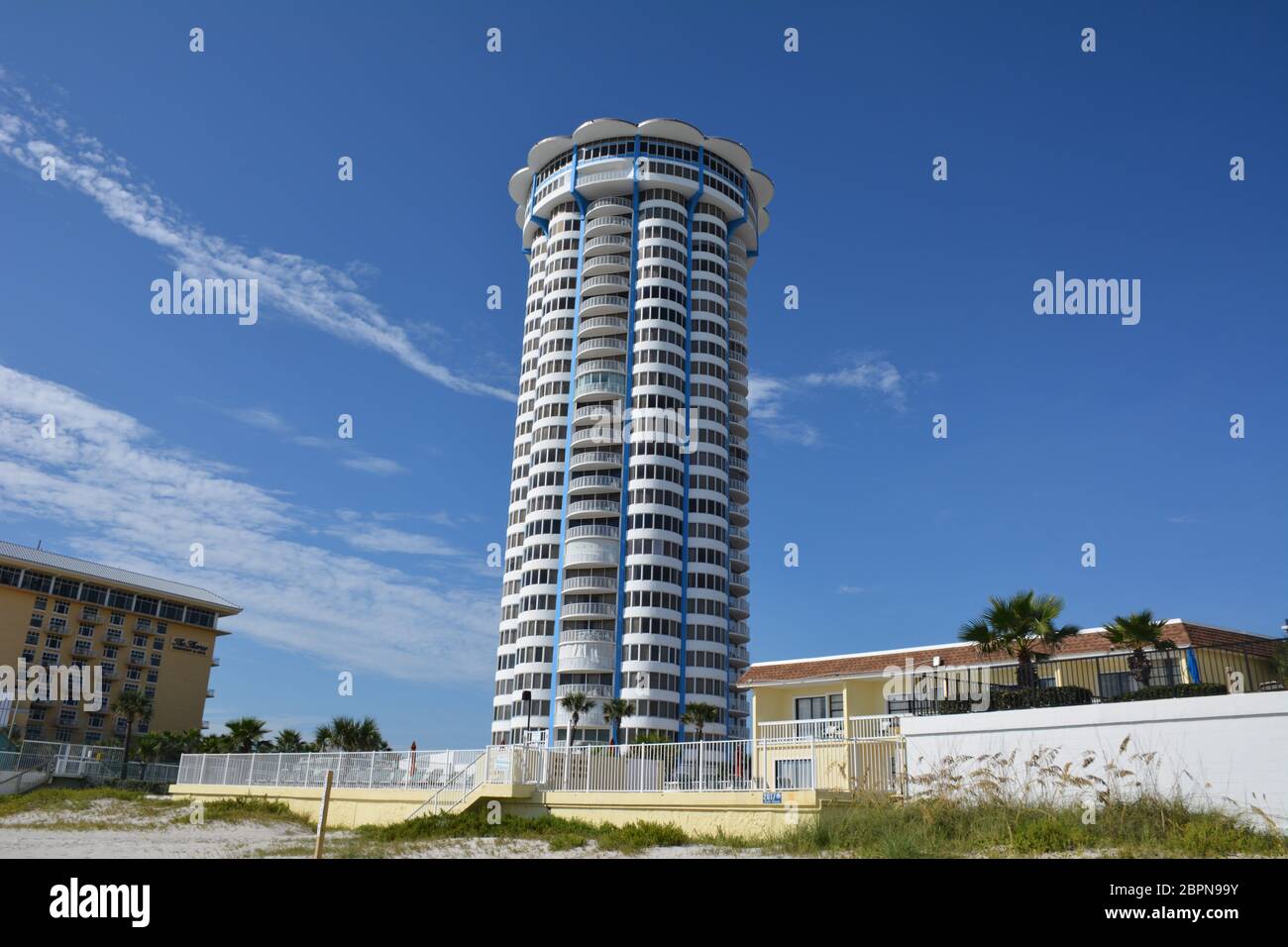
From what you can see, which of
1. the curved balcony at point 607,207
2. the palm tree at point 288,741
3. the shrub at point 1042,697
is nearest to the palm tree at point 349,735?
the palm tree at point 288,741

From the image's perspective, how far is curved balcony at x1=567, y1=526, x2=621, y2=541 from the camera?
83.5m

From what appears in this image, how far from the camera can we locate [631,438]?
284ft

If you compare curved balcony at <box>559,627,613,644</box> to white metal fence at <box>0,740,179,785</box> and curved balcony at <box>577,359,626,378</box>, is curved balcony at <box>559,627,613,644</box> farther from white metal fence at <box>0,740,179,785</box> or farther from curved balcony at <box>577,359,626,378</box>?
white metal fence at <box>0,740,179,785</box>

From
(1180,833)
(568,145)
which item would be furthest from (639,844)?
(568,145)

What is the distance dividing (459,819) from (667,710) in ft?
175

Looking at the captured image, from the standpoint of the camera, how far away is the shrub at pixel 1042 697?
2222 centimetres

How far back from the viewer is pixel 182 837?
2623cm

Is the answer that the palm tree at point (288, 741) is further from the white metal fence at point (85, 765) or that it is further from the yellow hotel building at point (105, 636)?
the yellow hotel building at point (105, 636)

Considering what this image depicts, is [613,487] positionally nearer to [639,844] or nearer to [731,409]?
[731,409]

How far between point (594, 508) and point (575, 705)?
64.1 ft

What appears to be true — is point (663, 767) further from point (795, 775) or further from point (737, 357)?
point (737, 357)

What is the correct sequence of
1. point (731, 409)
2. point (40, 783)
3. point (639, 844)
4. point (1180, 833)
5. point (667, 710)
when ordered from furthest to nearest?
1. point (731, 409)
2. point (667, 710)
3. point (40, 783)
4. point (639, 844)
5. point (1180, 833)

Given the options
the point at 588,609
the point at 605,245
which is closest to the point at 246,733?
the point at 588,609

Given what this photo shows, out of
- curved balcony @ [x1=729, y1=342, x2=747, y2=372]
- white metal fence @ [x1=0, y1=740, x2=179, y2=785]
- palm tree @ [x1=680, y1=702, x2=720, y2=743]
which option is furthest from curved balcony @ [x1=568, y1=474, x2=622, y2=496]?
white metal fence @ [x1=0, y1=740, x2=179, y2=785]
